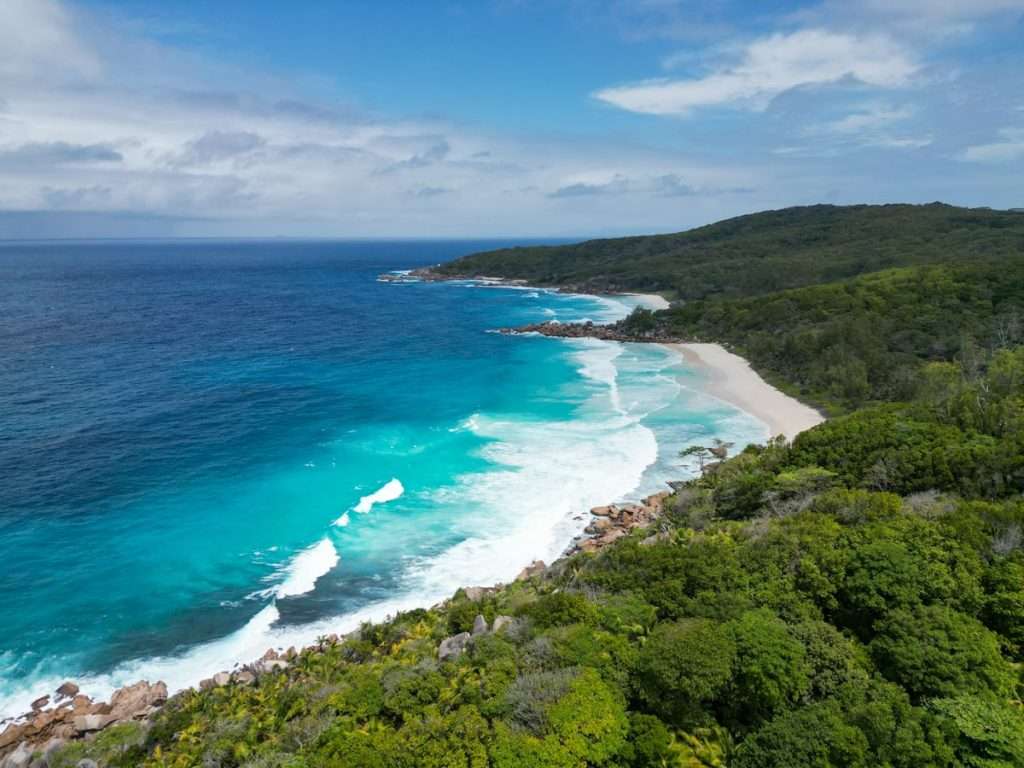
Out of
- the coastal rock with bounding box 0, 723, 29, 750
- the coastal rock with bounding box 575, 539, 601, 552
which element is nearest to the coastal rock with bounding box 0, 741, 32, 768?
the coastal rock with bounding box 0, 723, 29, 750

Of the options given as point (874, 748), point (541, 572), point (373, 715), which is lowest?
point (541, 572)

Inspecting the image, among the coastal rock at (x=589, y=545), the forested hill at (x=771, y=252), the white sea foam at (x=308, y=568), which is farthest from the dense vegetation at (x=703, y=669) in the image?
the forested hill at (x=771, y=252)

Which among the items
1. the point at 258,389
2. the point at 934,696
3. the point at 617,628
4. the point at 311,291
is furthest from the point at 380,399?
the point at 311,291

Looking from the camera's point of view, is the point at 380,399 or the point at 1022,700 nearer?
the point at 1022,700

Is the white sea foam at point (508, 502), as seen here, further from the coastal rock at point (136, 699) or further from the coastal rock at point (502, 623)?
the coastal rock at point (502, 623)

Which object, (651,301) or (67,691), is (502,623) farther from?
(651,301)

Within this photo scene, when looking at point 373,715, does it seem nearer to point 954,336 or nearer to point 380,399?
point 380,399

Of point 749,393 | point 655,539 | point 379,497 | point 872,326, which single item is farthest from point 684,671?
point 872,326

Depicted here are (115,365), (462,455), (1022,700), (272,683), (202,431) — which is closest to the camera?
(1022,700)
